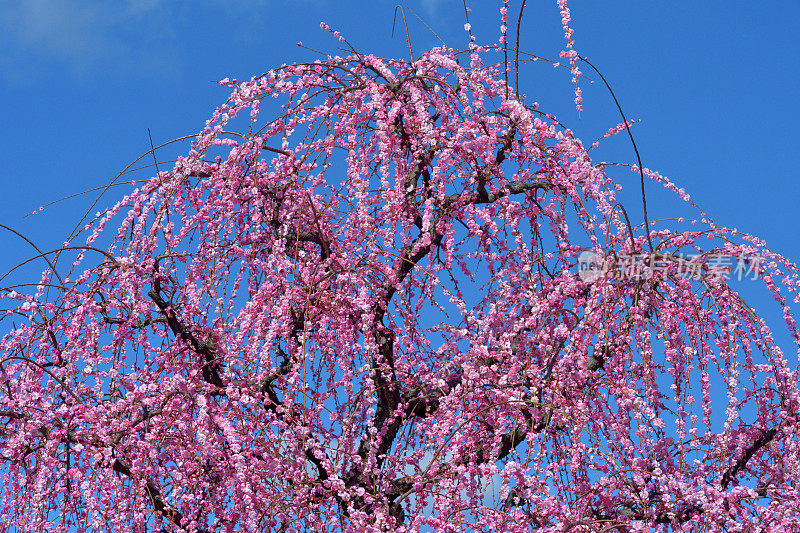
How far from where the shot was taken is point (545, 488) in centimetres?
462

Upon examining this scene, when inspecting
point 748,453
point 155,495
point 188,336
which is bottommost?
point 748,453

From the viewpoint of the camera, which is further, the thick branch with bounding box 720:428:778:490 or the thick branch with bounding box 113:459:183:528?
the thick branch with bounding box 720:428:778:490

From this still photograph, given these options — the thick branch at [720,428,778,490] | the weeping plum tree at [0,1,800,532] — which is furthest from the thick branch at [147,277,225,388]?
the thick branch at [720,428,778,490]

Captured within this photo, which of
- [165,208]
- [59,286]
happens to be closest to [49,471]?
[59,286]

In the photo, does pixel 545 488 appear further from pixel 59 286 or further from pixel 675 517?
pixel 59 286

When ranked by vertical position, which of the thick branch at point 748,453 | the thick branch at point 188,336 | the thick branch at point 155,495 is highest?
the thick branch at point 188,336

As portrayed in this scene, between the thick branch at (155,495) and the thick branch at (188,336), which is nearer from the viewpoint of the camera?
the thick branch at (155,495)

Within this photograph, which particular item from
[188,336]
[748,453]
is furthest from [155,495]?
[748,453]

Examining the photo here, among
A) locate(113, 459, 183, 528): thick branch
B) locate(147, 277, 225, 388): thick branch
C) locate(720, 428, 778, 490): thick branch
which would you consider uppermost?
locate(147, 277, 225, 388): thick branch

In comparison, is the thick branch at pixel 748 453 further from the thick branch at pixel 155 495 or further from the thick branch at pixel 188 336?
the thick branch at pixel 155 495

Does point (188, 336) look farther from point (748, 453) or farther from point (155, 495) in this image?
point (748, 453)

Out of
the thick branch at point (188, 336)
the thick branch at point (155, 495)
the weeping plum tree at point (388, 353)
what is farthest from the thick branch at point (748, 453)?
the thick branch at point (155, 495)

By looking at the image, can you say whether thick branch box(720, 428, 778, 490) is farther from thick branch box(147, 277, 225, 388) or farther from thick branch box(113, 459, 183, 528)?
thick branch box(113, 459, 183, 528)

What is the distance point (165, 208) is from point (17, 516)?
2.47 metres
